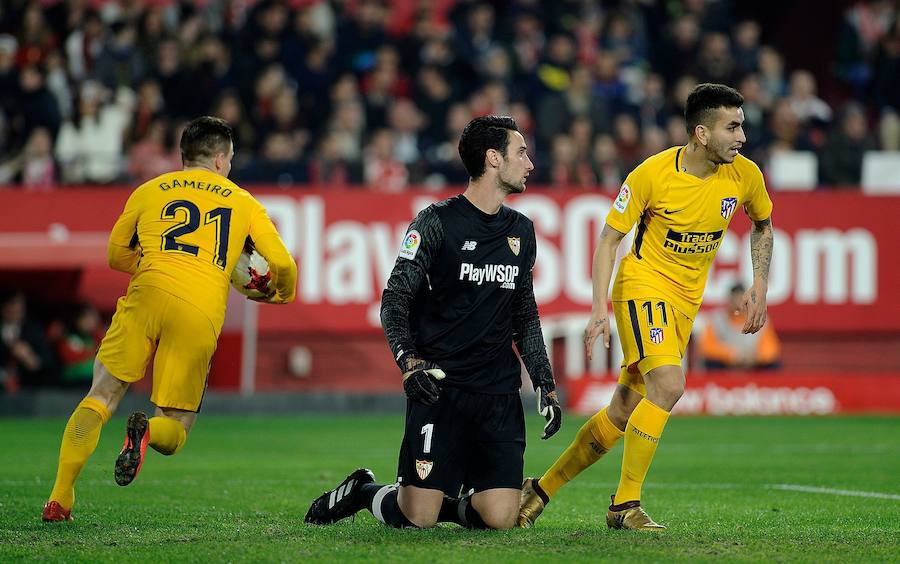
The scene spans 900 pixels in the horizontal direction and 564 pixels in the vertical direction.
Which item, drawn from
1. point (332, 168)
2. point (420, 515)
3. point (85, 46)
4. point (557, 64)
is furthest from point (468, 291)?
point (557, 64)

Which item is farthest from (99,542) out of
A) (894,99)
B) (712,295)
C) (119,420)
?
(894,99)

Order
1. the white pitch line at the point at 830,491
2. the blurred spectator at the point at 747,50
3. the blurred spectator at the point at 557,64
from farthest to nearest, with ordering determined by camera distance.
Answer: the blurred spectator at the point at 747,50 → the blurred spectator at the point at 557,64 → the white pitch line at the point at 830,491

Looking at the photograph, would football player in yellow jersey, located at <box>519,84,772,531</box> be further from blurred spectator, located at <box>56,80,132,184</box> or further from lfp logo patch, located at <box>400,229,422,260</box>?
blurred spectator, located at <box>56,80,132,184</box>

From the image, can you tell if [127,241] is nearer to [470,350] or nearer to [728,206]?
[470,350]

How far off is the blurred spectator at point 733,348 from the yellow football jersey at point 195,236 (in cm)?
1116

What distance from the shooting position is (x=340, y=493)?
7348 mm

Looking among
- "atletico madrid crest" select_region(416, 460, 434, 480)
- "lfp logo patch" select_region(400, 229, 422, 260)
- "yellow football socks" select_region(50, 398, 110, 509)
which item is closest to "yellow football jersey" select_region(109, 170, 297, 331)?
"yellow football socks" select_region(50, 398, 110, 509)

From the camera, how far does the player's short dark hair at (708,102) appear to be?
7617 mm

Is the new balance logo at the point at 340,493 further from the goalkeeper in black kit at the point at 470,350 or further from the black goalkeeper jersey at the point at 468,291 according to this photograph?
the black goalkeeper jersey at the point at 468,291

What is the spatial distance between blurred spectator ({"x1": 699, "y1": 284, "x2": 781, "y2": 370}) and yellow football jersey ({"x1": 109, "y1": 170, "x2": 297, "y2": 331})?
11164 mm

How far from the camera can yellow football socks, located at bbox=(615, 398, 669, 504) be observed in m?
7.21

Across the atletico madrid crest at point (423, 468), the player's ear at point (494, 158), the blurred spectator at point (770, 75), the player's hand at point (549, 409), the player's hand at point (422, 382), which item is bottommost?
the atletico madrid crest at point (423, 468)

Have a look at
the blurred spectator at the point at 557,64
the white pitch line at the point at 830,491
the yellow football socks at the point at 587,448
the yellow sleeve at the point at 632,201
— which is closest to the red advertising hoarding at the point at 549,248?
the blurred spectator at the point at 557,64

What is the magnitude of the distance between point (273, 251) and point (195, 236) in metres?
0.41
